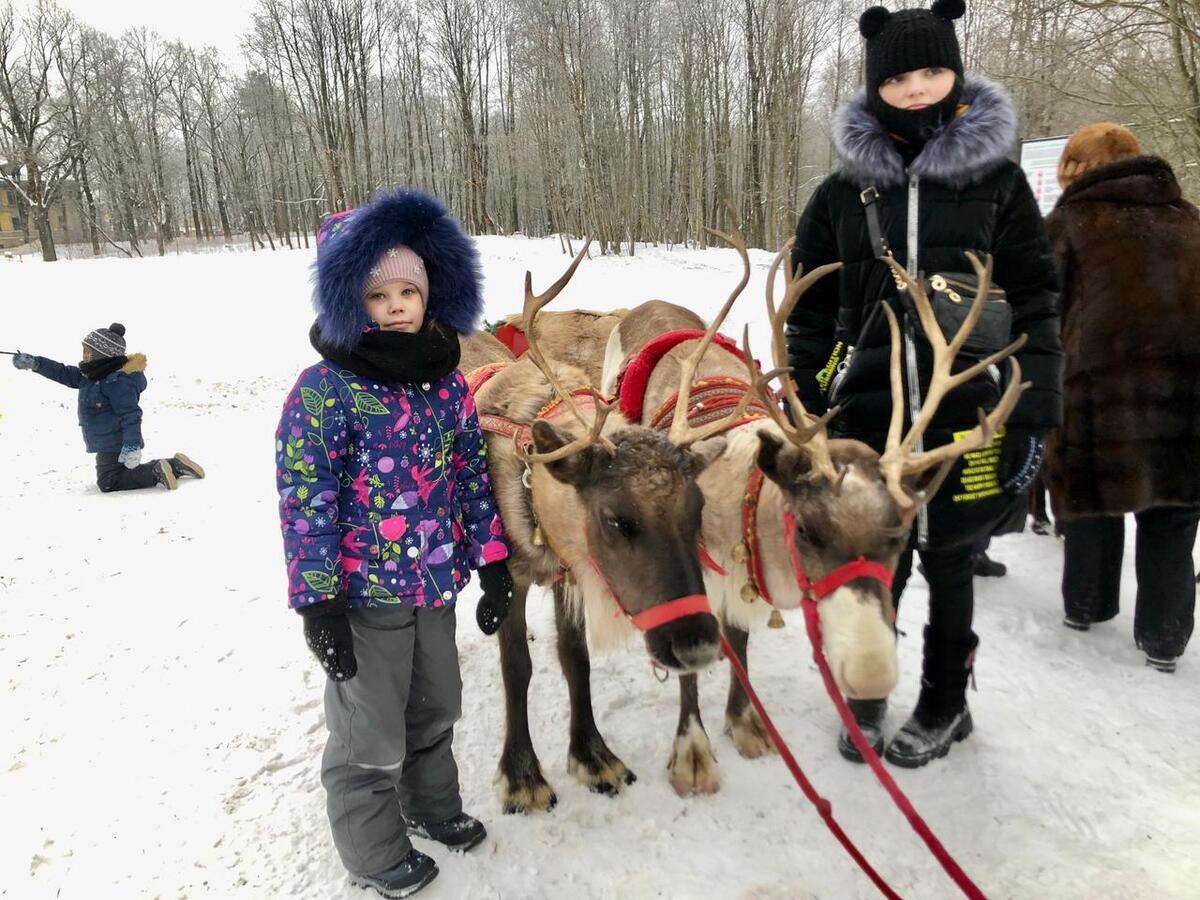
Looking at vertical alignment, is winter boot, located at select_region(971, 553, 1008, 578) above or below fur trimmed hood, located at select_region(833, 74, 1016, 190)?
below

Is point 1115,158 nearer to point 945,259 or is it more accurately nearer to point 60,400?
point 945,259

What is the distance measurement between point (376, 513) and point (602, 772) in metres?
1.43

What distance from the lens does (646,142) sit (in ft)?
93.0

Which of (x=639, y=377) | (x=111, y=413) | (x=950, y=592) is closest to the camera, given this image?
(x=950, y=592)

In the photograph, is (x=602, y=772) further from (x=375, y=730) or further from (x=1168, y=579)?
(x=1168, y=579)

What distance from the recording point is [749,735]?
3.04 m

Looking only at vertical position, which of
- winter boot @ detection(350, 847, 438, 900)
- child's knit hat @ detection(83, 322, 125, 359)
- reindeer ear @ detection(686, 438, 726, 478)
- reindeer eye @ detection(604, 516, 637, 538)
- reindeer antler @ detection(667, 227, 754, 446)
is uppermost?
child's knit hat @ detection(83, 322, 125, 359)

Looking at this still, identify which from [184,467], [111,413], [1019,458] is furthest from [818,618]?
[111,413]

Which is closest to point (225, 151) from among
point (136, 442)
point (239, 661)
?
point (136, 442)

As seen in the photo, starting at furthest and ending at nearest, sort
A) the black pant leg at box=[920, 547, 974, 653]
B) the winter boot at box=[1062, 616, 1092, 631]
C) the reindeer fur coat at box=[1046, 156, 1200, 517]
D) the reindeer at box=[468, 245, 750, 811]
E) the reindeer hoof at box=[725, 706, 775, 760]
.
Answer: the winter boot at box=[1062, 616, 1092, 631], the reindeer fur coat at box=[1046, 156, 1200, 517], the reindeer hoof at box=[725, 706, 775, 760], the black pant leg at box=[920, 547, 974, 653], the reindeer at box=[468, 245, 750, 811]

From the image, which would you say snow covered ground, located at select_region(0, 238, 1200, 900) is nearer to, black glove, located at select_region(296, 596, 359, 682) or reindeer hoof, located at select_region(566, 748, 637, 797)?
reindeer hoof, located at select_region(566, 748, 637, 797)

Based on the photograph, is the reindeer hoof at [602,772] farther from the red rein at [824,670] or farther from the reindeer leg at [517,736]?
the red rein at [824,670]

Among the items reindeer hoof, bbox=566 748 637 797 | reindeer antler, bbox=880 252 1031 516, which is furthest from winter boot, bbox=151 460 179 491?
reindeer antler, bbox=880 252 1031 516

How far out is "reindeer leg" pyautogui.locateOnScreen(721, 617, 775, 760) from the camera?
302cm
